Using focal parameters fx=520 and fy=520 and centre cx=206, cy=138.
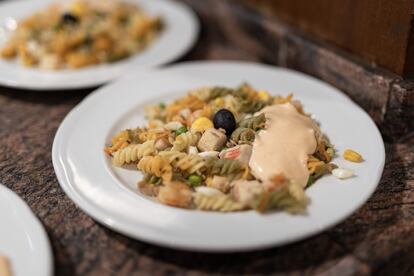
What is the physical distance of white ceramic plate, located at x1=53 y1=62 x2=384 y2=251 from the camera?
90 centimetres

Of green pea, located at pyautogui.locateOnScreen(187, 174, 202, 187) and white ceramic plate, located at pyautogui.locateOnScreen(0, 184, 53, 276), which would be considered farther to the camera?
green pea, located at pyautogui.locateOnScreen(187, 174, 202, 187)

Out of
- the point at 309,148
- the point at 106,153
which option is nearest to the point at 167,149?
the point at 106,153

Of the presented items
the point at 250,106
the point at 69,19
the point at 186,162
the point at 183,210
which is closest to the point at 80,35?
the point at 69,19

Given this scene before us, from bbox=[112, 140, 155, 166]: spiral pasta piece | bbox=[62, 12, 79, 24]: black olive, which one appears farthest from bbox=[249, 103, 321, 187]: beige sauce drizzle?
bbox=[62, 12, 79, 24]: black olive

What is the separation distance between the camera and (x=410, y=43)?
120 centimetres

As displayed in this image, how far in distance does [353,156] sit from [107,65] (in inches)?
32.2

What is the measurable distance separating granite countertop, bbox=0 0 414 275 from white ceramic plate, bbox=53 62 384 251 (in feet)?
0.22

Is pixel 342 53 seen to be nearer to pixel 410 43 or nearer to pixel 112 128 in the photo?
pixel 410 43

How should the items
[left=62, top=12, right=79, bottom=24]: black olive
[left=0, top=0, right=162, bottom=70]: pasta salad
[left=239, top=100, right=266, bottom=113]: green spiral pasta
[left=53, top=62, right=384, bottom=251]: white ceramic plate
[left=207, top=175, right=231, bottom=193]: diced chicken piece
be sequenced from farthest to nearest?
[left=62, top=12, right=79, bottom=24]: black olive
[left=0, top=0, right=162, bottom=70]: pasta salad
[left=239, top=100, right=266, bottom=113]: green spiral pasta
[left=207, top=175, right=231, bottom=193]: diced chicken piece
[left=53, top=62, right=384, bottom=251]: white ceramic plate

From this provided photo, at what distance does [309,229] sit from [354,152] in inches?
10.7

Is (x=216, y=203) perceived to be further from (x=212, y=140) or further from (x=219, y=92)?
(x=219, y=92)

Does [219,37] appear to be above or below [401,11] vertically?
below

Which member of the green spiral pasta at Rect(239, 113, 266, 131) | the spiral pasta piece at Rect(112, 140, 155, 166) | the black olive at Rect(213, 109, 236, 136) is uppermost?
the green spiral pasta at Rect(239, 113, 266, 131)

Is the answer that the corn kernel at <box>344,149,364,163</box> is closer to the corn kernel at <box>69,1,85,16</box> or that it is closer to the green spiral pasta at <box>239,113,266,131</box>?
the green spiral pasta at <box>239,113,266,131</box>
